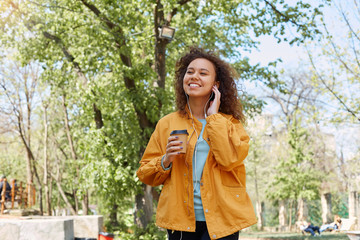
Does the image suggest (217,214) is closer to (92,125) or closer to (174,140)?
(174,140)

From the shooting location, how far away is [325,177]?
26625 millimetres

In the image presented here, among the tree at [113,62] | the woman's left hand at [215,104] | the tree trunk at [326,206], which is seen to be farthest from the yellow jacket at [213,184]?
the tree trunk at [326,206]

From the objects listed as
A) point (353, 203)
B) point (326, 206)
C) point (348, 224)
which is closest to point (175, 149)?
point (348, 224)

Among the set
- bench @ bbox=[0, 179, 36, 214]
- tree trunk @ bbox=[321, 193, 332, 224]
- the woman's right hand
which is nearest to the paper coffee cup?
the woman's right hand

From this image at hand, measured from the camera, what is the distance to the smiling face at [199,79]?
2.72 meters

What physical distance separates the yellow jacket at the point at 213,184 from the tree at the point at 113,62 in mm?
7004

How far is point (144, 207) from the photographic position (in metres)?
10.4

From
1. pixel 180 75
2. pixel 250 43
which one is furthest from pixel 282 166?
pixel 180 75

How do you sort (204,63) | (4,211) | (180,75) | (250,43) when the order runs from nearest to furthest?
(204,63) → (180,75) → (250,43) → (4,211)

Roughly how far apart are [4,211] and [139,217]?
7.18 m

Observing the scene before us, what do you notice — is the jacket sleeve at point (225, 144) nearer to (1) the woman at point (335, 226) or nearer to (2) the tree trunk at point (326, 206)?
(1) the woman at point (335, 226)

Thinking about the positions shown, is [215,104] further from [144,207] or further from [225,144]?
[144,207]

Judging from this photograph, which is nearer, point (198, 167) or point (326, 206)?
point (198, 167)

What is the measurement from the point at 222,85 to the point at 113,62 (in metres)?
7.57
